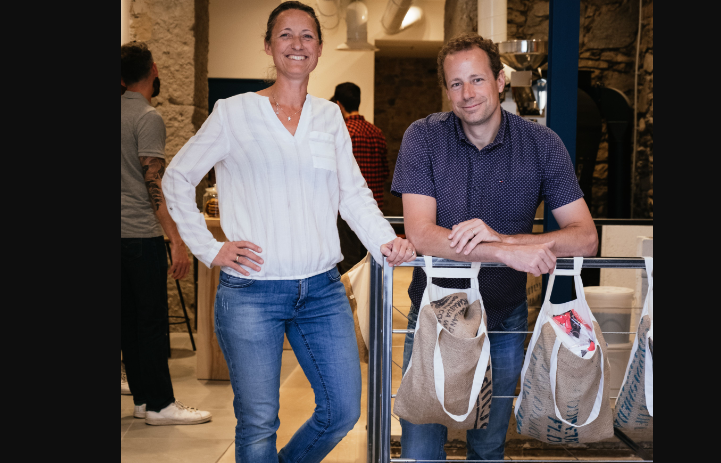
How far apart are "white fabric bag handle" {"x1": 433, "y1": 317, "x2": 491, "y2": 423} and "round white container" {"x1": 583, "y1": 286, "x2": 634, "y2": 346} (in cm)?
159

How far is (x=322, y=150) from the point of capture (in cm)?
194

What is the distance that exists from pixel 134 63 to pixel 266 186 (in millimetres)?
1909

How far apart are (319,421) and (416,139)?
2.96 feet

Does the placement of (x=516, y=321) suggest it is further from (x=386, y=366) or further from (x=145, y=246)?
(x=145, y=246)

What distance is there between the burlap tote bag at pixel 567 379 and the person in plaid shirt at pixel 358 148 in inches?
140

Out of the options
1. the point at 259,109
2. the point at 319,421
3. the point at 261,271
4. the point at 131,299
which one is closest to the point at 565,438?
the point at 319,421

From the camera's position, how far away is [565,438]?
1.64 m

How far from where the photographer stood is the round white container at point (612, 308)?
3.02 m

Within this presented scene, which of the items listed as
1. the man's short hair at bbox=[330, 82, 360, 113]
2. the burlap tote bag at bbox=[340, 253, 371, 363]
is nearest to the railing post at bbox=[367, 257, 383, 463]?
the burlap tote bag at bbox=[340, 253, 371, 363]

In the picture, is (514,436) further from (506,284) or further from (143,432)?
(143,432)

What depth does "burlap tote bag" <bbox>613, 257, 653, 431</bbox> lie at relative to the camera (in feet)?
5.33

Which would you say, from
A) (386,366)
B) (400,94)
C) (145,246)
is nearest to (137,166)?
(145,246)

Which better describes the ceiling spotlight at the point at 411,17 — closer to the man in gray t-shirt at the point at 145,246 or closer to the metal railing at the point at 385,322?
the man in gray t-shirt at the point at 145,246

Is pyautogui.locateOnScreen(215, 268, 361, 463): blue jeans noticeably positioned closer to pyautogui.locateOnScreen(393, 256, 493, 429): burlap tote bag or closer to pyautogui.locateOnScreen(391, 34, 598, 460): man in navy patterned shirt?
pyautogui.locateOnScreen(391, 34, 598, 460): man in navy patterned shirt
